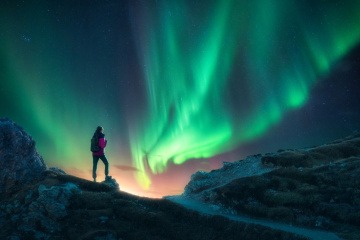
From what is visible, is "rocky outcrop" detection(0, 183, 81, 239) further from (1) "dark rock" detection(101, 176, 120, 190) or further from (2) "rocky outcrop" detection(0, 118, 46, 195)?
(1) "dark rock" detection(101, 176, 120, 190)

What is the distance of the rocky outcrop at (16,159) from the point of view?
29266 millimetres

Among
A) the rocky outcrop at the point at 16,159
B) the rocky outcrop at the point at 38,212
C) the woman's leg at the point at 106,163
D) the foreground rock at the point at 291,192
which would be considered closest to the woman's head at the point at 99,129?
the woman's leg at the point at 106,163

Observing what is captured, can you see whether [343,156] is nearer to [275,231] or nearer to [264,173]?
[264,173]

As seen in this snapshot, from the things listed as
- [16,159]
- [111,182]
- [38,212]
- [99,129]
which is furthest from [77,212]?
[99,129]

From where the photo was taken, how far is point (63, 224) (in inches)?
970

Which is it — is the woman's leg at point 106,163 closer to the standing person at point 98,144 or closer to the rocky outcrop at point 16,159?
the standing person at point 98,144

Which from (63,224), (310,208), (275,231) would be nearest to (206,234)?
(275,231)

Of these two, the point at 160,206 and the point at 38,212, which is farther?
the point at 160,206

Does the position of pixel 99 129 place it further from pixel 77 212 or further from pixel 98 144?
pixel 77 212

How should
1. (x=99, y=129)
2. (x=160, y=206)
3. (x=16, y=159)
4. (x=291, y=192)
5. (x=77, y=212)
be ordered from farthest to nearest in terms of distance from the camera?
(x=291, y=192)
(x=99, y=129)
(x=16, y=159)
(x=160, y=206)
(x=77, y=212)

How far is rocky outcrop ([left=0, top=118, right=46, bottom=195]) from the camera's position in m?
29.3

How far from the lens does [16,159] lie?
30.5 m

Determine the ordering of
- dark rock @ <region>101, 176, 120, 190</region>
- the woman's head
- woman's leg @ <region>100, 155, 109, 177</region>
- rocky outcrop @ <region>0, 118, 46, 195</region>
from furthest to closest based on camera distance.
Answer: woman's leg @ <region>100, 155, 109, 177</region> → dark rock @ <region>101, 176, 120, 190</region> → the woman's head → rocky outcrop @ <region>0, 118, 46, 195</region>

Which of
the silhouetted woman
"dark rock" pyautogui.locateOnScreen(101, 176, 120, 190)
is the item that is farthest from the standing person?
"dark rock" pyautogui.locateOnScreen(101, 176, 120, 190)
